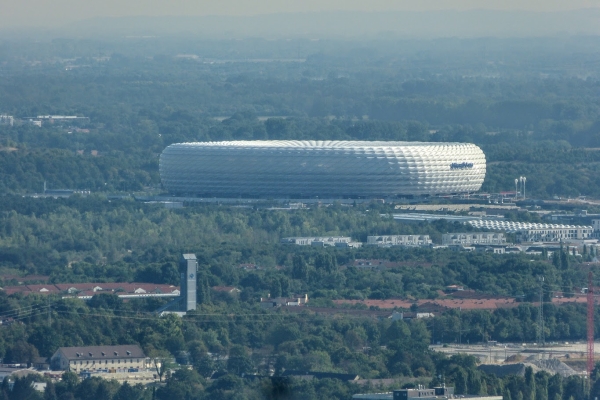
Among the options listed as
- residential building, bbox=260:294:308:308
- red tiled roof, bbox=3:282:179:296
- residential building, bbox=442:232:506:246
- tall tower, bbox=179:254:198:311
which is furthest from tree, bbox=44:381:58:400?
residential building, bbox=442:232:506:246

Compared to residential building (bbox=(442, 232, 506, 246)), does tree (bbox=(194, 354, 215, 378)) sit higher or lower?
higher

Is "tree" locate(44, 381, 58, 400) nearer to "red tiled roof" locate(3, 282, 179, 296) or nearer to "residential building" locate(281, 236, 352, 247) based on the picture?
"red tiled roof" locate(3, 282, 179, 296)

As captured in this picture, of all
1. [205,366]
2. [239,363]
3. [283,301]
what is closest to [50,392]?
[205,366]

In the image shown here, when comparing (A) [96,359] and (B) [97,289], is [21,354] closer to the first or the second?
(A) [96,359]

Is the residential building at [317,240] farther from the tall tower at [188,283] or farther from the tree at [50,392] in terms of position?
the tree at [50,392]

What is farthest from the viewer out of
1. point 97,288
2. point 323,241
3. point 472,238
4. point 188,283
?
point 472,238

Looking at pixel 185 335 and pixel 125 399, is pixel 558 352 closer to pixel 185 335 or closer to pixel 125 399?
pixel 185 335
